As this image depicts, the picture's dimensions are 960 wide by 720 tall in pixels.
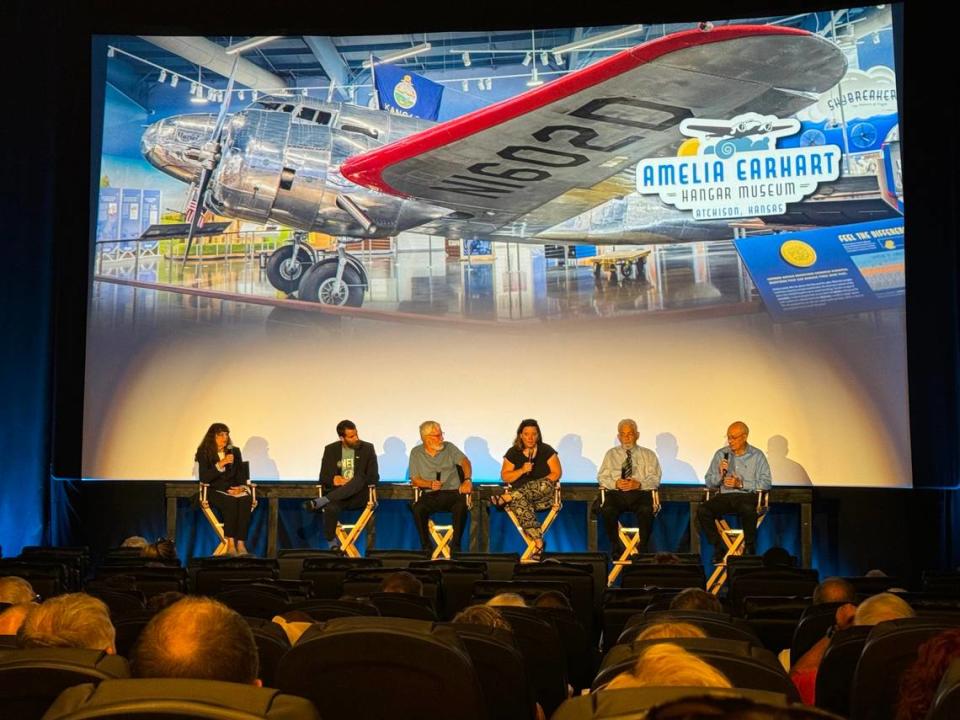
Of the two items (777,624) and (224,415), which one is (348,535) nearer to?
(224,415)

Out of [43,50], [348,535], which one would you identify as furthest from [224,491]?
[43,50]

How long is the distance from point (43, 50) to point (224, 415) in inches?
140

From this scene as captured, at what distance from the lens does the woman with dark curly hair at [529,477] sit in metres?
9.56

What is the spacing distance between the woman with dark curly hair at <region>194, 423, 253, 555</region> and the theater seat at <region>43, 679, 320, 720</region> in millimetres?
8544

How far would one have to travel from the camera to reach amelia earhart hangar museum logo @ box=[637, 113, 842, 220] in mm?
10398

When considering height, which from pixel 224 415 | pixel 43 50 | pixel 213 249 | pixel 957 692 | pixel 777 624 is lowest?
pixel 777 624

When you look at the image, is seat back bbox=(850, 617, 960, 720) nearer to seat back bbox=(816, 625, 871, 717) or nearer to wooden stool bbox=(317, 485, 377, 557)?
seat back bbox=(816, 625, 871, 717)

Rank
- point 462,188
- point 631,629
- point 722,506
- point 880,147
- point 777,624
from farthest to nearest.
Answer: point 462,188, point 880,147, point 722,506, point 777,624, point 631,629

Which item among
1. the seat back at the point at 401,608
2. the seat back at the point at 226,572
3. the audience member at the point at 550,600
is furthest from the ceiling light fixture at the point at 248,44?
the seat back at the point at 401,608

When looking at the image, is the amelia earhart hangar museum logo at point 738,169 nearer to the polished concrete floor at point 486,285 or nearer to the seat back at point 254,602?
the polished concrete floor at point 486,285

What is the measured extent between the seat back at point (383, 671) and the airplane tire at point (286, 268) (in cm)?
896

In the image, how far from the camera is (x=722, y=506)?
9.57 m

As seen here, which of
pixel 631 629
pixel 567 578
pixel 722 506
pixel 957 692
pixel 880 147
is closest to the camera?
pixel 957 692

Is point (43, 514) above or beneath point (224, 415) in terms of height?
beneath
